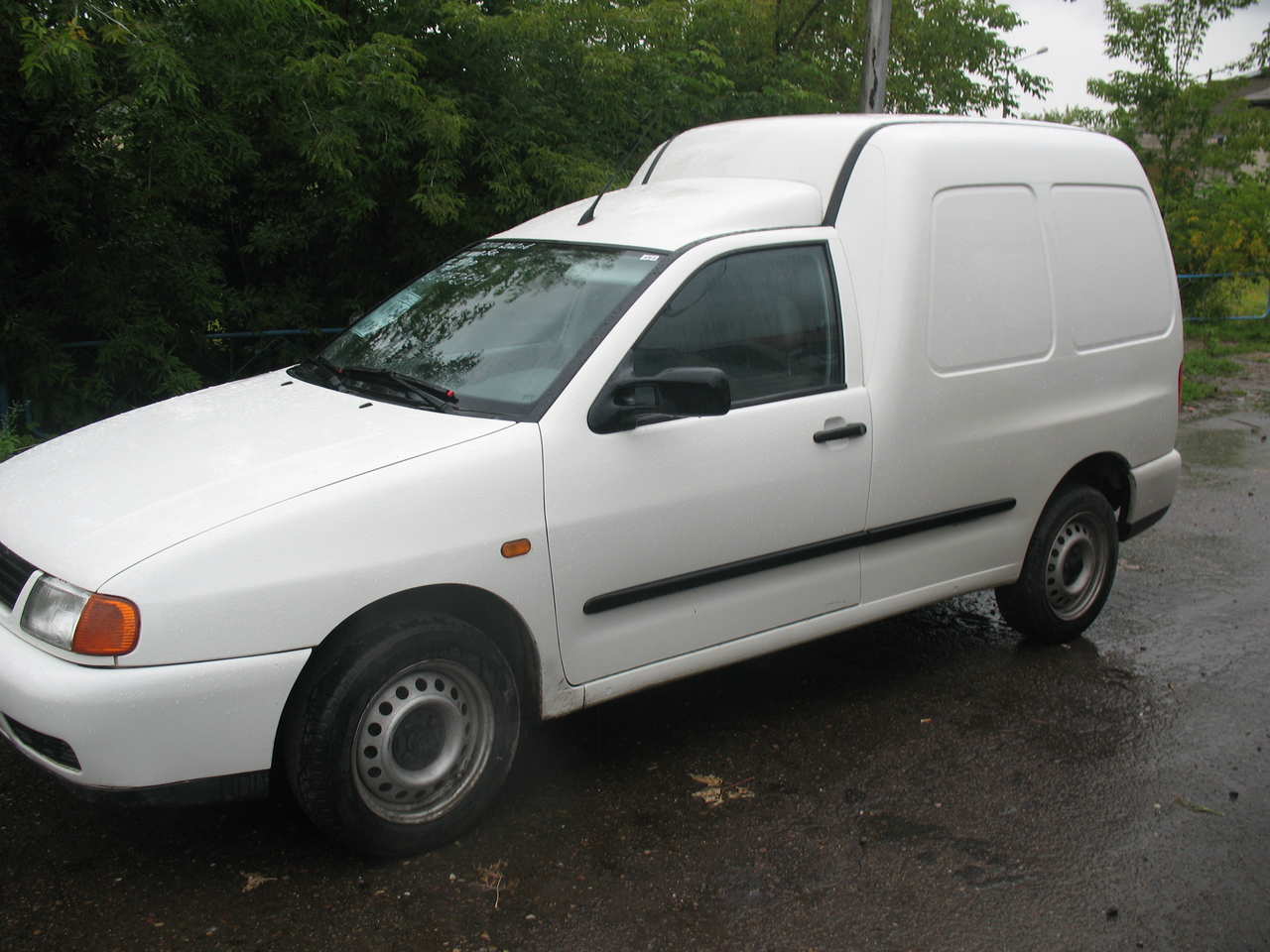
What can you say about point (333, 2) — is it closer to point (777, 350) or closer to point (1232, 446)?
point (777, 350)

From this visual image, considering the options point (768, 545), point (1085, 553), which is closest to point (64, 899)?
point (768, 545)

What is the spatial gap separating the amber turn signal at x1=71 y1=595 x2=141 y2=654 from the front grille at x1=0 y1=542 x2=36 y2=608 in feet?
1.14

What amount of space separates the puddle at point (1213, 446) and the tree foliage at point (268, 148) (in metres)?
4.54

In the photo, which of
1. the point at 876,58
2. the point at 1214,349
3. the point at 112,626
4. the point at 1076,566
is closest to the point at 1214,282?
the point at 1214,349

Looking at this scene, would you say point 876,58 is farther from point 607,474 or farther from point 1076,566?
point 607,474

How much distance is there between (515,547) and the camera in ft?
12.0

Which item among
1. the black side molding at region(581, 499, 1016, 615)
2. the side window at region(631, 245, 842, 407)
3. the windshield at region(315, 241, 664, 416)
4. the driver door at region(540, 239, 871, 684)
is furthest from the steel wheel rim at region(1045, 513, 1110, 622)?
the windshield at region(315, 241, 664, 416)

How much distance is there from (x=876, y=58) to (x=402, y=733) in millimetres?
8317

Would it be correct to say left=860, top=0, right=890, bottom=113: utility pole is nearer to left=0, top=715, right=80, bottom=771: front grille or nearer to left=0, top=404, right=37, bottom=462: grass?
left=0, top=404, right=37, bottom=462: grass

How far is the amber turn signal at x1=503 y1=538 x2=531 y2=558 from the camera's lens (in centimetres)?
365

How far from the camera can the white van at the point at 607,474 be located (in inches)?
128

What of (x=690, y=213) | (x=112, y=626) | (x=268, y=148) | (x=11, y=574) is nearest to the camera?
(x=112, y=626)

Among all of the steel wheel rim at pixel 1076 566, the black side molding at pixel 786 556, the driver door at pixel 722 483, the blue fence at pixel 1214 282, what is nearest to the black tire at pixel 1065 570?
the steel wheel rim at pixel 1076 566

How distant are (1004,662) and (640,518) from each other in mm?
2274
